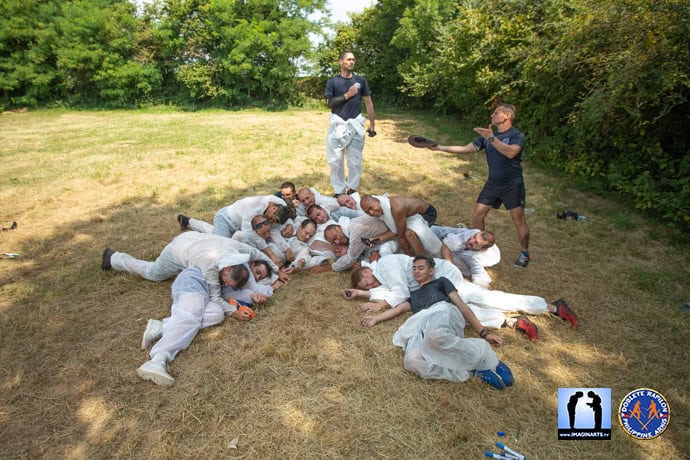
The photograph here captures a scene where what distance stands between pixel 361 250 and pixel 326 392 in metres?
1.83

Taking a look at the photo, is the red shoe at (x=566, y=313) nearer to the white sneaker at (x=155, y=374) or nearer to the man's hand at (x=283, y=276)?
the man's hand at (x=283, y=276)

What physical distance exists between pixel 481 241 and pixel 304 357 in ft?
6.99

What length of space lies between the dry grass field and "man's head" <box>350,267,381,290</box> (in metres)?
0.24

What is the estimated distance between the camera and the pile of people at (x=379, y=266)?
2.86 meters

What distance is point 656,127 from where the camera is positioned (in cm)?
616

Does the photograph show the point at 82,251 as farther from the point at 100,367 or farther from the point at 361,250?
the point at 361,250

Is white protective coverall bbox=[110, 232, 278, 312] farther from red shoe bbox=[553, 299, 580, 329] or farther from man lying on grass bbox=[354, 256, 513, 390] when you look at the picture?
red shoe bbox=[553, 299, 580, 329]

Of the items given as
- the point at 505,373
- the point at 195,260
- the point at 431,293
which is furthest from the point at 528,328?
the point at 195,260

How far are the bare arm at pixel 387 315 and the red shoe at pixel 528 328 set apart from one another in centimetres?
96

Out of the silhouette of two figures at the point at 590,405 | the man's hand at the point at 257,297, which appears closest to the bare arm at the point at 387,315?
the man's hand at the point at 257,297

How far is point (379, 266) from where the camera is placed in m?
3.80

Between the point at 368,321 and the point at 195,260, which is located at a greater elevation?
the point at 195,260

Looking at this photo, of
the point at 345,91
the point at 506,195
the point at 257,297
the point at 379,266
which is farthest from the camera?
the point at 345,91

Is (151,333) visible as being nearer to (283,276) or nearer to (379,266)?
(283,276)
